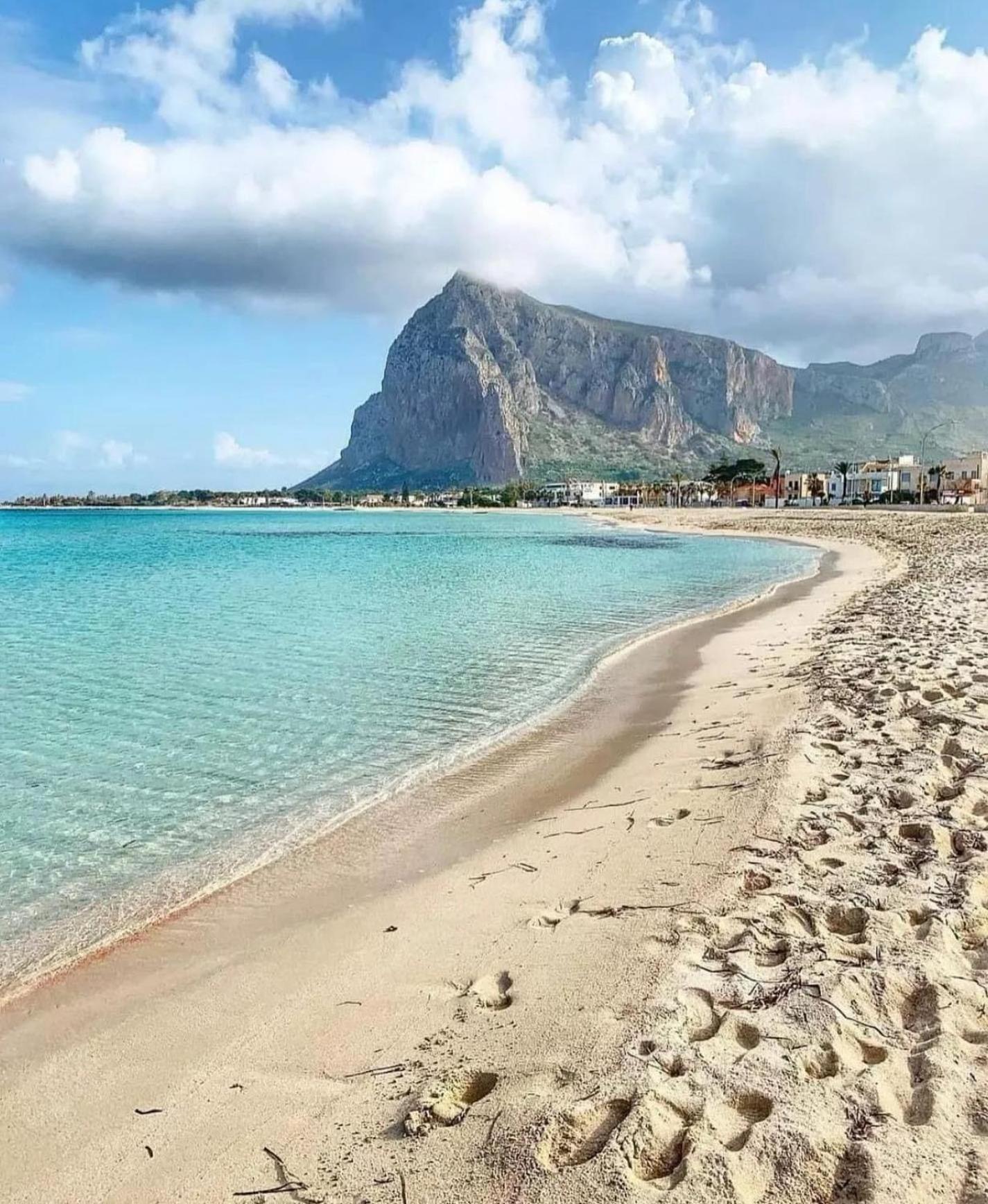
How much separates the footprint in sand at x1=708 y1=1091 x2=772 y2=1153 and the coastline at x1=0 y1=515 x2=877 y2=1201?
519mm

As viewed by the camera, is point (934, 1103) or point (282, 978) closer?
point (934, 1103)

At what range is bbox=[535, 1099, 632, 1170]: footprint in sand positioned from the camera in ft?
8.82

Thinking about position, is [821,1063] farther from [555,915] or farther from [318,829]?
[318,829]

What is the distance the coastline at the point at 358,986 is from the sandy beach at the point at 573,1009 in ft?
0.07

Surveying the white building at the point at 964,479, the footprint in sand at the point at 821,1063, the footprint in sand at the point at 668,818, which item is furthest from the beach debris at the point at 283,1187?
the white building at the point at 964,479

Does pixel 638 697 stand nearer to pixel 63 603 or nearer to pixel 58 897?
pixel 58 897

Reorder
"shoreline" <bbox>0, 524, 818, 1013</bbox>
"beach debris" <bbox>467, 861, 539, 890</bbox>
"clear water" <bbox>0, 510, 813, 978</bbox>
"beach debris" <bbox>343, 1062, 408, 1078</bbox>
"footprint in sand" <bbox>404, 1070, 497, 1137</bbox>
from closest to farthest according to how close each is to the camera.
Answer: "footprint in sand" <bbox>404, 1070, 497, 1137</bbox>
"beach debris" <bbox>343, 1062, 408, 1078</bbox>
"shoreline" <bbox>0, 524, 818, 1013</bbox>
"beach debris" <bbox>467, 861, 539, 890</bbox>
"clear water" <bbox>0, 510, 813, 978</bbox>

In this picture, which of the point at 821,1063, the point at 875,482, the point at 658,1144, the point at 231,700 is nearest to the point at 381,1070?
the point at 658,1144

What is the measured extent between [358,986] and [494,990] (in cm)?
80

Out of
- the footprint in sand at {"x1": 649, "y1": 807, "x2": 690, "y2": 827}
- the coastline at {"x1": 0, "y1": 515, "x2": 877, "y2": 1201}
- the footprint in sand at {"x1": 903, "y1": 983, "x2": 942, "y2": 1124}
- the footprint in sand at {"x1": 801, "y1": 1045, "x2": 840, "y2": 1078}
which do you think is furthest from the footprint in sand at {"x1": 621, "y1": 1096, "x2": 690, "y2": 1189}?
the footprint in sand at {"x1": 649, "y1": 807, "x2": 690, "y2": 827}

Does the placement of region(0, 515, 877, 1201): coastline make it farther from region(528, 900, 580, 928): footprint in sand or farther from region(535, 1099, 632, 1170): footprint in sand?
region(535, 1099, 632, 1170): footprint in sand

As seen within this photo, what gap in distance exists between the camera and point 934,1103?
9.05 feet

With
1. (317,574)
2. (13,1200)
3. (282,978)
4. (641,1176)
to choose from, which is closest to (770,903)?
(641,1176)

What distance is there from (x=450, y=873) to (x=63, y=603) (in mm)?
23050
